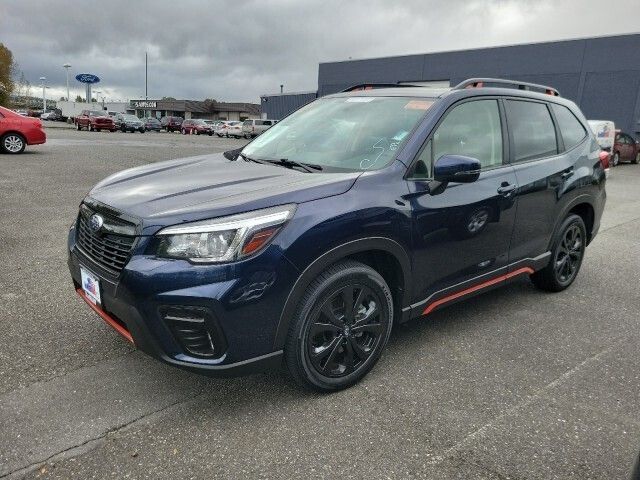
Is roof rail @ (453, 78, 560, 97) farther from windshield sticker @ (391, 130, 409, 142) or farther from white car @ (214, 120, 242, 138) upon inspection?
white car @ (214, 120, 242, 138)

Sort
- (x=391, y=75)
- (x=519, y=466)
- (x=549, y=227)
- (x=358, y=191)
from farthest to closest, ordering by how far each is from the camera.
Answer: (x=391, y=75) < (x=549, y=227) < (x=358, y=191) < (x=519, y=466)

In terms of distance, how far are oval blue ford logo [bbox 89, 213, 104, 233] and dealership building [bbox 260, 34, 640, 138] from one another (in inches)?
1269

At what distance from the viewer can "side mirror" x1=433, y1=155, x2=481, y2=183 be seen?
2.91 meters

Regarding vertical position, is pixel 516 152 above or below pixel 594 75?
below

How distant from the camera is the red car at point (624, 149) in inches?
839

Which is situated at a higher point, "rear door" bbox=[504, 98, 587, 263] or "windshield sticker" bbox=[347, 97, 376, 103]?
"windshield sticker" bbox=[347, 97, 376, 103]

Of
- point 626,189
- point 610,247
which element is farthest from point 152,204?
point 626,189

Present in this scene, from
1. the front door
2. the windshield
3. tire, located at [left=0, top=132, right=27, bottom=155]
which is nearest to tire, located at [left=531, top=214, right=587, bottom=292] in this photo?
the front door

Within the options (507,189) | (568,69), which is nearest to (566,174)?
(507,189)

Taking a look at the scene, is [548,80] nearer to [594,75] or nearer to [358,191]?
[594,75]

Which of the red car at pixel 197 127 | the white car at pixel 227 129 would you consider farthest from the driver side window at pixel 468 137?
the red car at pixel 197 127

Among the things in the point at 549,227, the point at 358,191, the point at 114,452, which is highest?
the point at 358,191

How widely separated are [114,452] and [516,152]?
3.21 m

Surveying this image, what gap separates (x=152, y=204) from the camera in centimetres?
252
